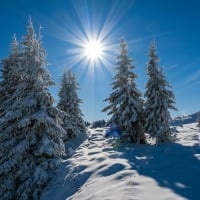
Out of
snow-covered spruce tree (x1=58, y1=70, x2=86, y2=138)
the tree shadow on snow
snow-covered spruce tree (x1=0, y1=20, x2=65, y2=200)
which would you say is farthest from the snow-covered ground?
snow-covered spruce tree (x1=58, y1=70, x2=86, y2=138)

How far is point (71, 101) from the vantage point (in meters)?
34.8

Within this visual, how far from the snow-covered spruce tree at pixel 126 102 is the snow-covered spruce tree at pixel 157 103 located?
95cm

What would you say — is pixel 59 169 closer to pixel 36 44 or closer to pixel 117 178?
pixel 117 178

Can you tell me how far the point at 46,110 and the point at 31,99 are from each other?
1229 mm

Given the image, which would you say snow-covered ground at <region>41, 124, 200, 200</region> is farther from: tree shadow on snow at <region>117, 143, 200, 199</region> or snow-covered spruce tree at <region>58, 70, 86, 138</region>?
snow-covered spruce tree at <region>58, 70, 86, 138</region>

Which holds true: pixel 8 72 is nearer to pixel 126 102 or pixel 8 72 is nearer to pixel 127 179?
pixel 126 102

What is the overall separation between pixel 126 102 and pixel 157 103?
10.8 feet

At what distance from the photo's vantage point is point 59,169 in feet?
48.3

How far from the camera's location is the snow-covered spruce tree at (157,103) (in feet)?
78.3

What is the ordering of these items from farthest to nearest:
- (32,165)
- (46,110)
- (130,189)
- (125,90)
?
(125,90) → (46,110) → (32,165) → (130,189)

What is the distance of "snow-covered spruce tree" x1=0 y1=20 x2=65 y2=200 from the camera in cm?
1377

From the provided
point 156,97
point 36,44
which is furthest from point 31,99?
point 156,97

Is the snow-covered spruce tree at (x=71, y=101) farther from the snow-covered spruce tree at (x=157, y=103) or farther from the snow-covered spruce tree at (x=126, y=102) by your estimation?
the snow-covered spruce tree at (x=157, y=103)

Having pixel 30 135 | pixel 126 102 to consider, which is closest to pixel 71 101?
pixel 126 102
